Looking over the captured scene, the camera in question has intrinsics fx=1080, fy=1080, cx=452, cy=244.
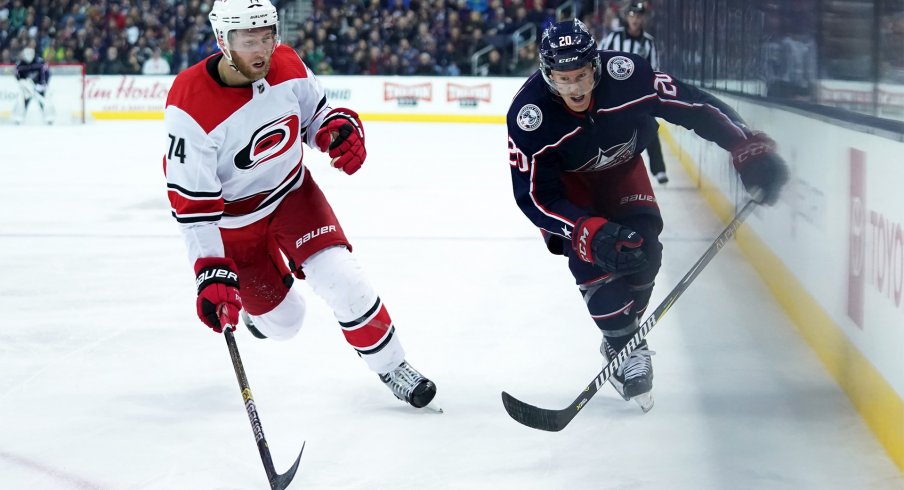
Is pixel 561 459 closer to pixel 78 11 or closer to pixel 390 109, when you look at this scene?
pixel 390 109

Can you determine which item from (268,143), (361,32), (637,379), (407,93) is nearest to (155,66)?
(361,32)

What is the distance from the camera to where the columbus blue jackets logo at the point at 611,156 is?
9.34ft

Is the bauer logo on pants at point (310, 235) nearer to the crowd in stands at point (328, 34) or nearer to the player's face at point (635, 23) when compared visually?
the player's face at point (635, 23)

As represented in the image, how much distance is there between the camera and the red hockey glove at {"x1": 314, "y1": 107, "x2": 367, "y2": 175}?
280 centimetres

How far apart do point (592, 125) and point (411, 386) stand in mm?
843

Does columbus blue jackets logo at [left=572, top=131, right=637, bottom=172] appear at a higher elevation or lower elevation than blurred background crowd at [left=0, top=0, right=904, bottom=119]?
lower

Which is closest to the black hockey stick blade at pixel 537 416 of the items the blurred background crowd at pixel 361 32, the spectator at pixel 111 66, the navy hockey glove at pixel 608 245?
the navy hockey glove at pixel 608 245

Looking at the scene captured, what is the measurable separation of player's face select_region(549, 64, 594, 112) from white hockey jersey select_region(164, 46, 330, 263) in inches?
27.0

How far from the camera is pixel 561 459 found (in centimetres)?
254

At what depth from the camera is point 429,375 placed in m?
3.31

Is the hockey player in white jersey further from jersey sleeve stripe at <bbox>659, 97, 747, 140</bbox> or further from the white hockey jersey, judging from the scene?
jersey sleeve stripe at <bbox>659, 97, 747, 140</bbox>

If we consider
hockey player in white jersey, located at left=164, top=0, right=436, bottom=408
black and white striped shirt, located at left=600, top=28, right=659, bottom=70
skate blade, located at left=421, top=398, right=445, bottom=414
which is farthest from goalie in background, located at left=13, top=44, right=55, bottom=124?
skate blade, located at left=421, top=398, right=445, bottom=414

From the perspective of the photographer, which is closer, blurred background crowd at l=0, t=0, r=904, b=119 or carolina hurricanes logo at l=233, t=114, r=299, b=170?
carolina hurricanes logo at l=233, t=114, r=299, b=170

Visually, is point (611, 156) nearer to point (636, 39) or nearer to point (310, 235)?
point (310, 235)
